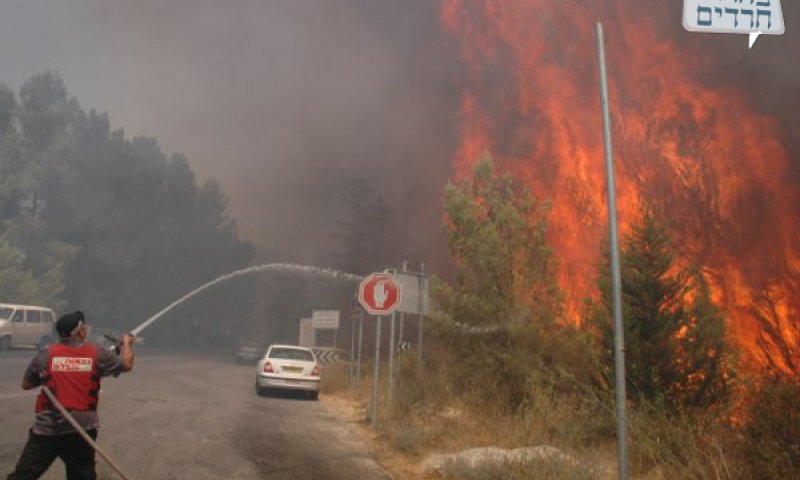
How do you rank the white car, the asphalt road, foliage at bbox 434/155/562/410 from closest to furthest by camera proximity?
the asphalt road → foliage at bbox 434/155/562/410 → the white car

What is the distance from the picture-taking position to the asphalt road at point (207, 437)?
7.68m

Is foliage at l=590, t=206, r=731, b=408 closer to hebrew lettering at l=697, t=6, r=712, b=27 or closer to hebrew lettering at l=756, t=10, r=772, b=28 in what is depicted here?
hebrew lettering at l=756, t=10, r=772, b=28

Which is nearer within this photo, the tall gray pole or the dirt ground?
the tall gray pole

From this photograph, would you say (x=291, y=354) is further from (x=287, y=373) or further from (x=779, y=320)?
(x=779, y=320)

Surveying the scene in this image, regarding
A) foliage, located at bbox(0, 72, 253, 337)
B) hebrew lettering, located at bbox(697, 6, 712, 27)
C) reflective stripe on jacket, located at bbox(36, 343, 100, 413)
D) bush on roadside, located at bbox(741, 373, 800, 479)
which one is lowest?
bush on roadside, located at bbox(741, 373, 800, 479)

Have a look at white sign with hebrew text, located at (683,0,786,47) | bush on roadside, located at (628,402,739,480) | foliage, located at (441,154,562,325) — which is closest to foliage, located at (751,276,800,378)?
foliage, located at (441,154,562,325)

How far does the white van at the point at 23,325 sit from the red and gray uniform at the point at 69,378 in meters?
24.7

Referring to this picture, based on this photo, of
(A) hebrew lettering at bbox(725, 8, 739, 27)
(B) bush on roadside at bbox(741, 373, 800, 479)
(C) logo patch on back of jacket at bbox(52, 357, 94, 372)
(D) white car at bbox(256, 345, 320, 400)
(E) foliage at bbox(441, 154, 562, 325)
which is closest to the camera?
(C) logo patch on back of jacket at bbox(52, 357, 94, 372)

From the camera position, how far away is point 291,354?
57.9 ft

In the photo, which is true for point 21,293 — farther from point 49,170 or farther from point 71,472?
point 71,472

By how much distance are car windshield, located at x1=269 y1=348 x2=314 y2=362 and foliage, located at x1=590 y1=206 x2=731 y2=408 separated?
341 inches

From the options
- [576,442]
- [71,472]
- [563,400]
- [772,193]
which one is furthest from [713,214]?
[71,472]

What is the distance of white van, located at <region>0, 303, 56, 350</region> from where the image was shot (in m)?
26.3

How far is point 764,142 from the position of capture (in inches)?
907
